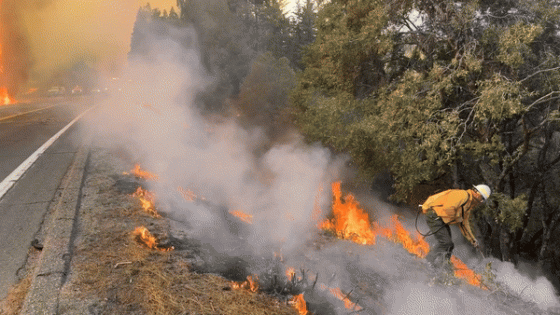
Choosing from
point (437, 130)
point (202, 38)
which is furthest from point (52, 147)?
point (202, 38)

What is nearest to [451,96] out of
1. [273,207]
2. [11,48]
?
[273,207]


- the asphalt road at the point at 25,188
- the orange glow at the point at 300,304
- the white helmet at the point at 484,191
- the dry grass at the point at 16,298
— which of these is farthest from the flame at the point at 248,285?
the white helmet at the point at 484,191

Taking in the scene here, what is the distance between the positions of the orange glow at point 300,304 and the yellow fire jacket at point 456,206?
274 cm

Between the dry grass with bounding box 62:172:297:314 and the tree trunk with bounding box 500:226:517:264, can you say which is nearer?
the dry grass with bounding box 62:172:297:314

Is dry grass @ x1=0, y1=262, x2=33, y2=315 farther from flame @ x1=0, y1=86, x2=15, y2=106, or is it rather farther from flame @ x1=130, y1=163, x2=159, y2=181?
flame @ x1=0, y1=86, x2=15, y2=106

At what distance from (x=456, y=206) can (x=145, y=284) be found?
4.34 metres

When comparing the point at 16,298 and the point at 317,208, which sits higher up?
the point at 16,298

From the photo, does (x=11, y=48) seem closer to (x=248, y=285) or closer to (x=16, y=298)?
(x=16, y=298)

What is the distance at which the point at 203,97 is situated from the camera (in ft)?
81.8

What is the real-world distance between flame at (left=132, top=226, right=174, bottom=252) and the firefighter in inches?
155

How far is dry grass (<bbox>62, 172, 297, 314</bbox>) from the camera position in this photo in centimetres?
304

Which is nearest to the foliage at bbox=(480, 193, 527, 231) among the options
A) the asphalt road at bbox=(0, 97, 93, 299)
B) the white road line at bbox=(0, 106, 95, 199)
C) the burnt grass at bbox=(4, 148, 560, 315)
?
the burnt grass at bbox=(4, 148, 560, 315)

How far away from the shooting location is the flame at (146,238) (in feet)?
13.6

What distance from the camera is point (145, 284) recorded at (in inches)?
130
